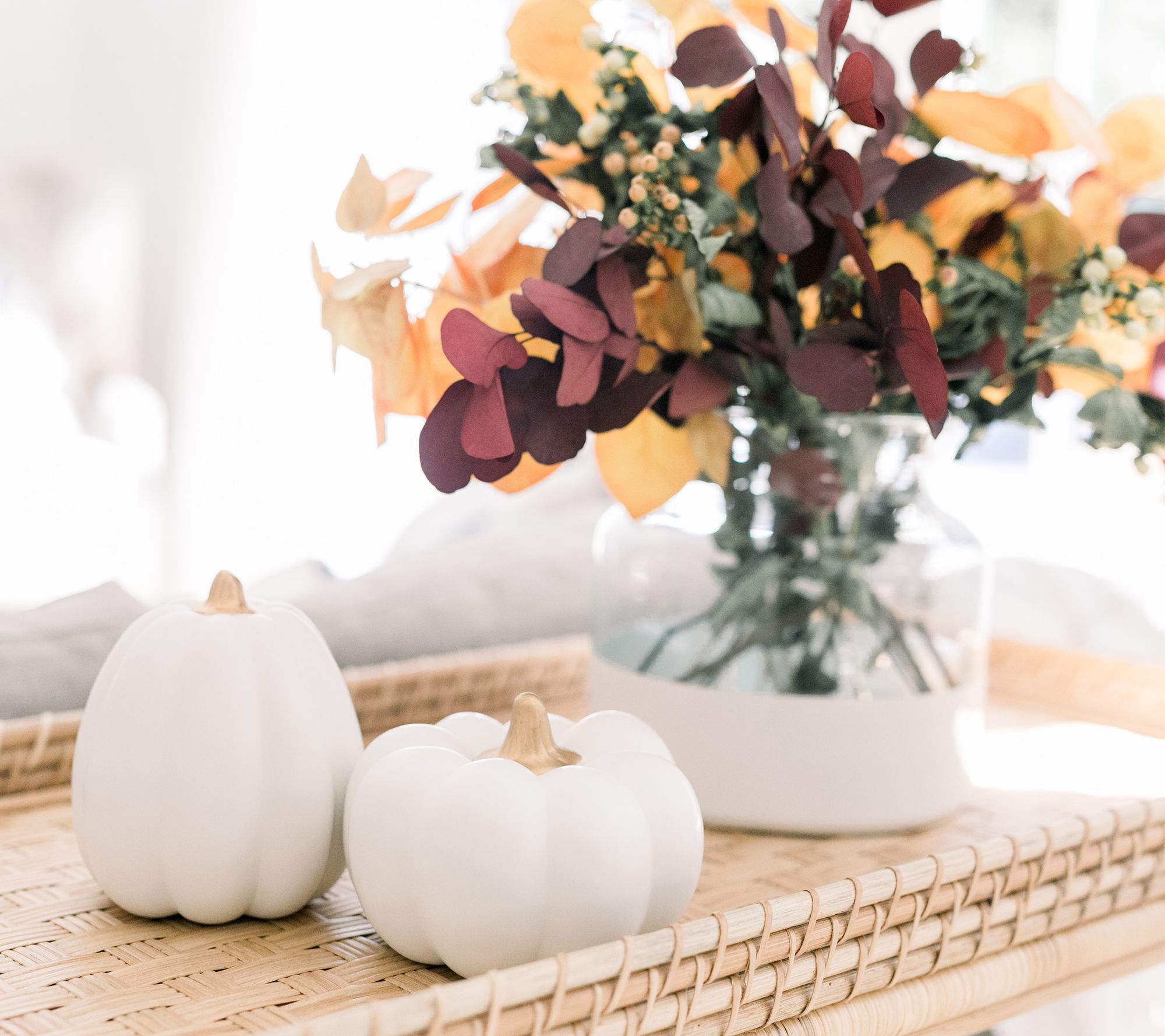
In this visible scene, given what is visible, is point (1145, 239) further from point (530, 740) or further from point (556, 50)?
point (530, 740)

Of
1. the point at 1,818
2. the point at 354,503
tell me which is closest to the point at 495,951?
the point at 1,818

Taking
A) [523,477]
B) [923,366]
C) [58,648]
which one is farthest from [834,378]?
[58,648]

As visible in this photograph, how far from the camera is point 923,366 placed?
0.54 m

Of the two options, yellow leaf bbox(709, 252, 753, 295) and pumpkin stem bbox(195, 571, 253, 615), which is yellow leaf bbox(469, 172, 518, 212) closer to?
yellow leaf bbox(709, 252, 753, 295)

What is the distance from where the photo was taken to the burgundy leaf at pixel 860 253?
549 millimetres

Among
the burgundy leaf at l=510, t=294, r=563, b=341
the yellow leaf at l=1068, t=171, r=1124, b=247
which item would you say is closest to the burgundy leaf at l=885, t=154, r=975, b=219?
the yellow leaf at l=1068, t=171, r=1124, b=247

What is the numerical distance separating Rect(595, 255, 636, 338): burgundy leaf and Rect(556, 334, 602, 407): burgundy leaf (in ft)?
0.06

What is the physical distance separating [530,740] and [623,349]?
185 mm

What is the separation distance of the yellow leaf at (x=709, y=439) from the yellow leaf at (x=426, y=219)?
0.55ft

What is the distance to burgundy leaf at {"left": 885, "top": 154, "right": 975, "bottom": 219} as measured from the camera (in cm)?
63

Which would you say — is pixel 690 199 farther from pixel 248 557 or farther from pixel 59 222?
pixel 59 222

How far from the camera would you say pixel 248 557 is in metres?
3.18

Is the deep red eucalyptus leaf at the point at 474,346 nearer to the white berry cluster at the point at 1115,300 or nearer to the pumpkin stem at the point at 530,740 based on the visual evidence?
the pumpkin stem at the point at 530,740

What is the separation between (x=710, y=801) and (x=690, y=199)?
0.32m
